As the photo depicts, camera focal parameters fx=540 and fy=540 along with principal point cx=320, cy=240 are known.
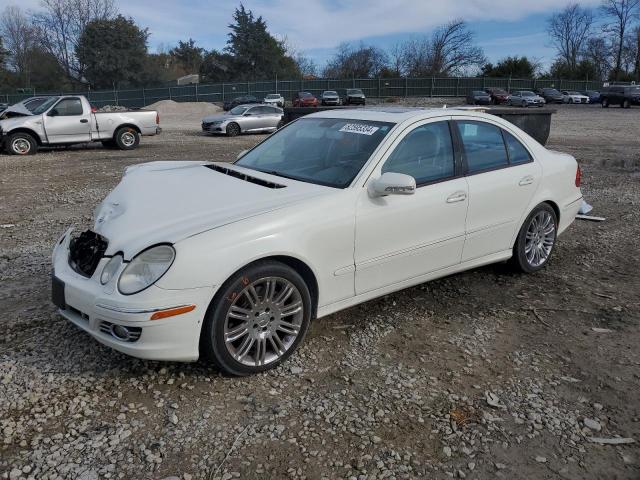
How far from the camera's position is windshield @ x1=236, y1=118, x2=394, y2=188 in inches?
152

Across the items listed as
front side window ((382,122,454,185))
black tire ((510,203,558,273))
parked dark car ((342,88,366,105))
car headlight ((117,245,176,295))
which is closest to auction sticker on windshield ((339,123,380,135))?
front side window ((382,122,454,185))

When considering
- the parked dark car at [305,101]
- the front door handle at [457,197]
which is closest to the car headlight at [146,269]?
the front door handle at [457,197]

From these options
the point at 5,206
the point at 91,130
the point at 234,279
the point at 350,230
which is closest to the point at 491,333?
the point at 350,230

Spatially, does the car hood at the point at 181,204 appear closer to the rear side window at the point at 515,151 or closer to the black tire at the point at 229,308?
the black tire at the point at 229,308

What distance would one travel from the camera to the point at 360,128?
13.8 ft

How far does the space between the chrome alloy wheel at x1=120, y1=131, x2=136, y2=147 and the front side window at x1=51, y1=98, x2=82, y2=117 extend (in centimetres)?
139

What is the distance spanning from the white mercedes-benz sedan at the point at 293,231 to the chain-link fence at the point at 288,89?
48.8 metres

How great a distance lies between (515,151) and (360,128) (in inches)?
61.5

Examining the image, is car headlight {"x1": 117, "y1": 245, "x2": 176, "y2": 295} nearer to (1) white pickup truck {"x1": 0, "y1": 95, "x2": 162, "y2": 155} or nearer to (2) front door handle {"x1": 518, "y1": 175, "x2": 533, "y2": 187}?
(2) front door handle {"x1": 518, "y1": 175, "x2": 533, "y2": 187}

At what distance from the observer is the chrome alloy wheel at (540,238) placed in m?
5.02

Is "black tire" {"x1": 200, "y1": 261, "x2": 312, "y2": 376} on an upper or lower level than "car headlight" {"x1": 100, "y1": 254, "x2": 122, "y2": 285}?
lower

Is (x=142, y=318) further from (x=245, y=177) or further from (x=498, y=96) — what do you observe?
(x=498, y=96)

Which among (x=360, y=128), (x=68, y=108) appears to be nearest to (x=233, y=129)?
(x=68, y=108)

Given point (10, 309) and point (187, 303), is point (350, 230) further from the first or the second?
point (10, 309)
